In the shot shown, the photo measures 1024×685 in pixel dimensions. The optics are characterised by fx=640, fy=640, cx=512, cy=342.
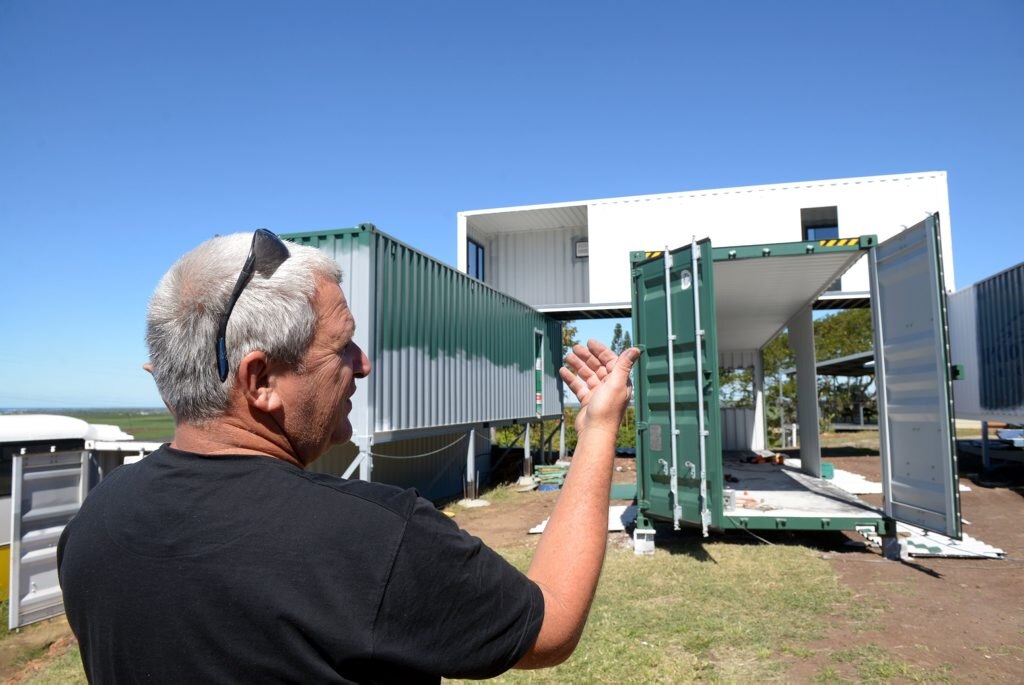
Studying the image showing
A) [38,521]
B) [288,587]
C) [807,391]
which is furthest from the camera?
[807,391]

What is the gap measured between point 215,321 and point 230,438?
0.20m

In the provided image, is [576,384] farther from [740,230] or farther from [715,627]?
[740,230]

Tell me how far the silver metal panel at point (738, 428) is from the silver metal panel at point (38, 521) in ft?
42.5

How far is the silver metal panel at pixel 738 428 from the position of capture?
1487 centimetres

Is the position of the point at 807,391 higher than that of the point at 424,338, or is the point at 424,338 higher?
the point at 424,338

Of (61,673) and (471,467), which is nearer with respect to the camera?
(61,673)

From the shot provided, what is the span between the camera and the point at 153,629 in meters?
0.93

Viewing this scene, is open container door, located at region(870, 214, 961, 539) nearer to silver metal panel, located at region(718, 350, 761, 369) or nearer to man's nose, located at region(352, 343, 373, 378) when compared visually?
man's nose, located at region(352, 343, 373, 378)

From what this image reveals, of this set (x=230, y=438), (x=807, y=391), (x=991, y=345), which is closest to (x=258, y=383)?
(x=230, y=438)

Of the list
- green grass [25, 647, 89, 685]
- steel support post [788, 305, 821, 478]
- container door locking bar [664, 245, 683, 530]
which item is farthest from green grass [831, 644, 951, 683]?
steel support post [788, 305, 821, 478]

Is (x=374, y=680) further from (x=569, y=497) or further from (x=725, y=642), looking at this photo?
(x=725, y=642)

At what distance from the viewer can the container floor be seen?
659 centimetres

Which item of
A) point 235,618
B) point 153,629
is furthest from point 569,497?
point 153,629

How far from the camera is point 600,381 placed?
5.34ft
